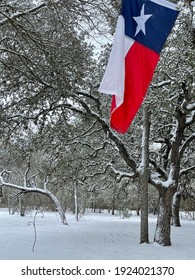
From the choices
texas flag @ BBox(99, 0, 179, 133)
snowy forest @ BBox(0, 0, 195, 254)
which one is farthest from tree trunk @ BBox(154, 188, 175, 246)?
texas flag @ BBox(99, 0, 179, 133)

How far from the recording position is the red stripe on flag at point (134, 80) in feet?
15.0

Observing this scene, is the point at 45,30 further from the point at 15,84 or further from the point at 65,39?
the point at 15,84

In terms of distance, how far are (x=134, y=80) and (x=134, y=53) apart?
→ 332mm

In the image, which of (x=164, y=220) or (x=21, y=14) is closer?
(x=21, y=14)

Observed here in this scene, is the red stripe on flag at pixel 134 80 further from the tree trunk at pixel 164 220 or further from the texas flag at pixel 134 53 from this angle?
the tree trunk at pixel 164 220

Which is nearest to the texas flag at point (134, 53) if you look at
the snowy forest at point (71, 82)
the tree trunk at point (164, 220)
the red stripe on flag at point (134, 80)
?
the red stripe on flag at point (134, 80)

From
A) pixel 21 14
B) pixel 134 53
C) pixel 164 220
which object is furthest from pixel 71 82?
pixel 164 220

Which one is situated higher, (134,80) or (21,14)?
(21,14)

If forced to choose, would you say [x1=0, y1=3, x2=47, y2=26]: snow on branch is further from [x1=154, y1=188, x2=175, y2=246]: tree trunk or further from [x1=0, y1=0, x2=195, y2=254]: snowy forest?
[x1=154, y1=188, x2=175, y2=246]: tree trunk

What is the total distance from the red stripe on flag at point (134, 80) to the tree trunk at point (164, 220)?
358 inches

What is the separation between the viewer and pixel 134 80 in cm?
461

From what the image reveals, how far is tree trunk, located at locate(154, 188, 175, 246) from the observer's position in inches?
514

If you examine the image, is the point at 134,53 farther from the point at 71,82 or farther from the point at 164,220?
the point at 164,220

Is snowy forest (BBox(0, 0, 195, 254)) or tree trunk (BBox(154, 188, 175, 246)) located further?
tree trunk (BBox(154, 188, 175, 246))
